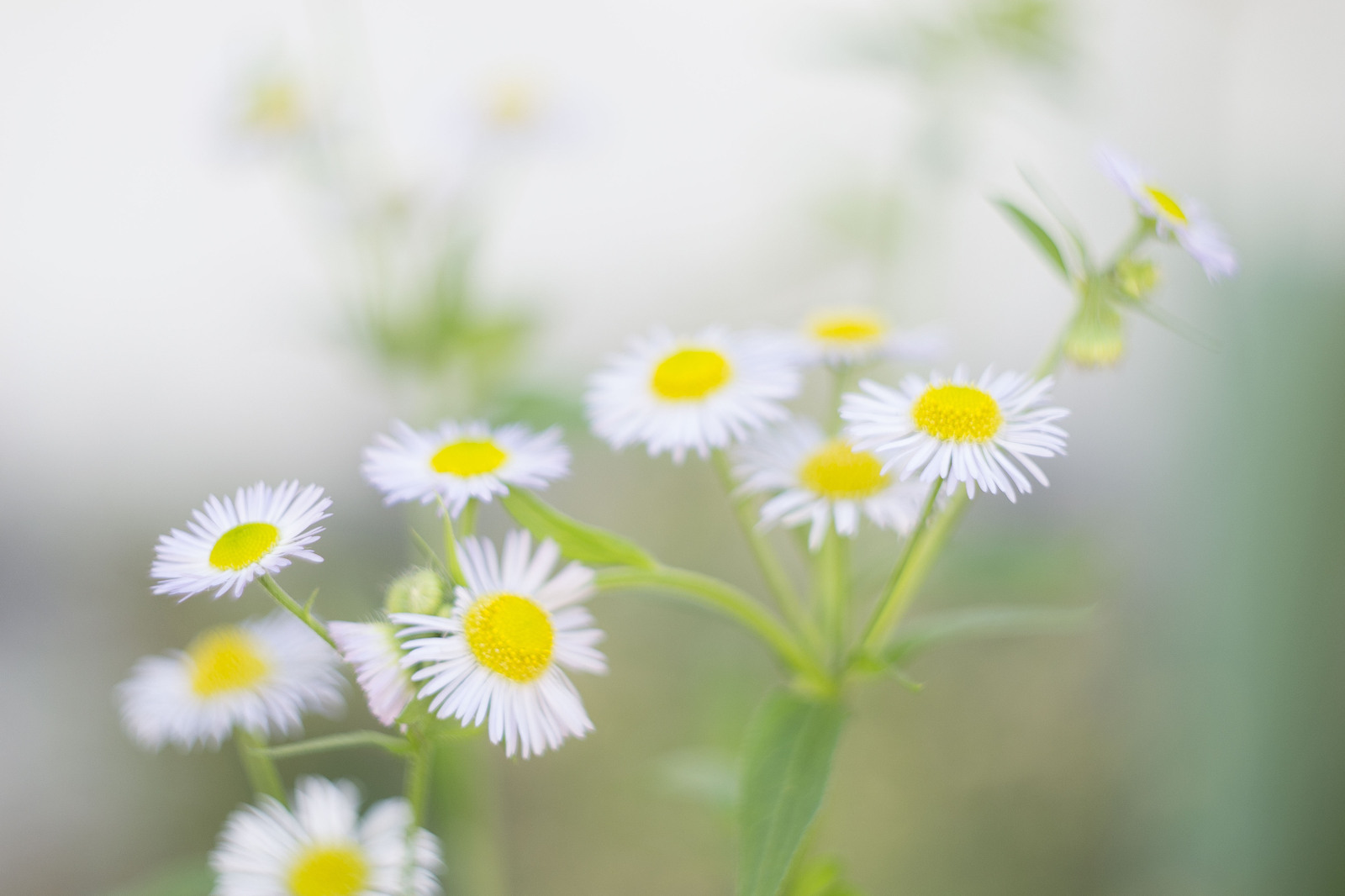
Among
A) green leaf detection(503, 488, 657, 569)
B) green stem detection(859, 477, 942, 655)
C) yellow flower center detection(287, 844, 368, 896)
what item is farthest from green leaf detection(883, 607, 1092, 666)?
yellow flower center detection(287, 844, 368, 896)

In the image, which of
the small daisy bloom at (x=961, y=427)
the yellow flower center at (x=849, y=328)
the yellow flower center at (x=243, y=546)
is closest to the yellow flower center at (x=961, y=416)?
the small daisy bloom at (x=961, y=427)

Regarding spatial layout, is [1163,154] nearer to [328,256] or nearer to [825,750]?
[328,256]

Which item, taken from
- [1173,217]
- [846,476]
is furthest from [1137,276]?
[846,476]

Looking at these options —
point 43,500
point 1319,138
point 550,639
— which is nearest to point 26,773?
point 43,500

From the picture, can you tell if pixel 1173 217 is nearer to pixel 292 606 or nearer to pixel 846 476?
pixel 846 476

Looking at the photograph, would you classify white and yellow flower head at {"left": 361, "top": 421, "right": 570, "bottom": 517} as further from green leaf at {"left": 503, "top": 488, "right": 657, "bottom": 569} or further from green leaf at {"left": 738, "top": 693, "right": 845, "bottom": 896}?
green leaf at {"left": 738, "top": 693, "right": 845, "bottom": 896}
